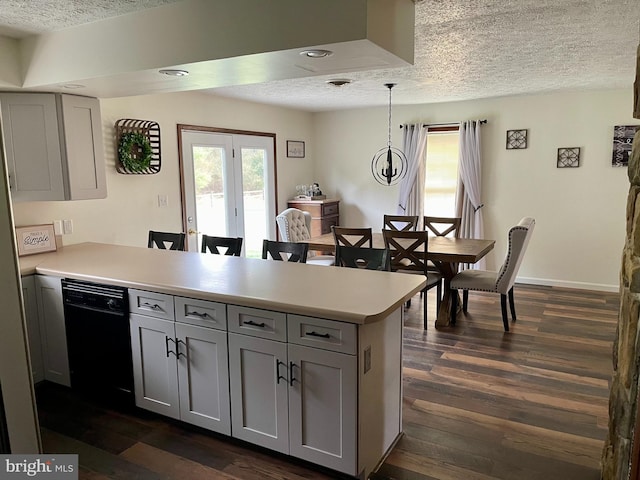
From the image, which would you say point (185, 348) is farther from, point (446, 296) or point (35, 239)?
point (446, 296)

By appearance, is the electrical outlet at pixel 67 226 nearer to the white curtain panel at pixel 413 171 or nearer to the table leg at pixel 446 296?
the table leg at pixel 446 296

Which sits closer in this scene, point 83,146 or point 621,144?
point 83,146

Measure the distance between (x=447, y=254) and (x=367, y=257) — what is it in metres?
1.37

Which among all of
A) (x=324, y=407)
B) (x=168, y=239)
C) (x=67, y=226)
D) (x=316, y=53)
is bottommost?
(x=324, y=407)

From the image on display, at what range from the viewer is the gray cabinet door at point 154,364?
2.59 m

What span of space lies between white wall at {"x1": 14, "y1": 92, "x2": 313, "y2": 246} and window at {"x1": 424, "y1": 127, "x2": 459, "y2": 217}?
2.41 meters

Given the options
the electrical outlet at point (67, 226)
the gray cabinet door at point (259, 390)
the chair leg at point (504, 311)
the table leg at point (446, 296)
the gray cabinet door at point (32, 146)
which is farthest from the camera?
the table leg at point (446, 296)

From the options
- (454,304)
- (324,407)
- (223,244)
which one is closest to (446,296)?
(454,304)

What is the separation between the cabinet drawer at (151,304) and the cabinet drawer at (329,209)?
425 cm

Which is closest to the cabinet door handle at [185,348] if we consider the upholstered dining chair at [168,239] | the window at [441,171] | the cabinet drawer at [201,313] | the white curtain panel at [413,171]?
the cabinet drawer at [201,313]

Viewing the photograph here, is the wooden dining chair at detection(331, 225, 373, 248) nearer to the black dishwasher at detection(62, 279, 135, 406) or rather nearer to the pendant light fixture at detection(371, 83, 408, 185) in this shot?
the pendant light fixture at detection(371, 83, 408, 185)

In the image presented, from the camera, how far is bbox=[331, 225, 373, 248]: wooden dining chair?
4.52 m

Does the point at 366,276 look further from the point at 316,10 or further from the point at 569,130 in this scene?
the point at 569,130

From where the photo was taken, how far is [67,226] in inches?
149
